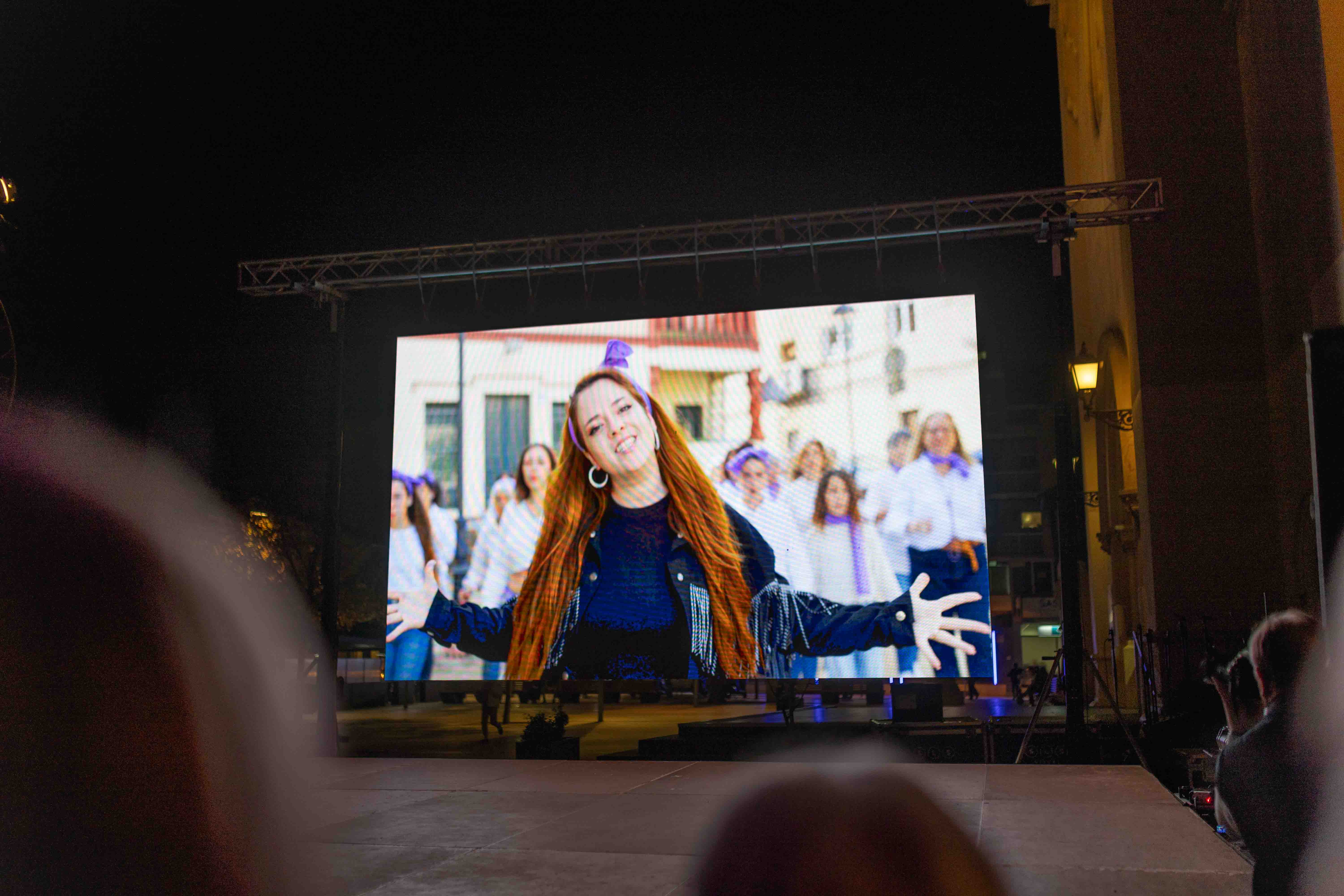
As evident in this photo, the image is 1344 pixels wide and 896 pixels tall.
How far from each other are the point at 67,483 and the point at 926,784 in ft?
3.11

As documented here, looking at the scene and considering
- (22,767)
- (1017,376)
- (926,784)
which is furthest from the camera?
(1017,376)

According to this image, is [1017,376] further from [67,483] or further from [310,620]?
[67,483]

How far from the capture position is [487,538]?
48.9 feet

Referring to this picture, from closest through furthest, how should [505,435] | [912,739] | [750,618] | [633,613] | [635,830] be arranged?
[635,830] → [912,739] → [750,618] → [633,613] → [505,435]

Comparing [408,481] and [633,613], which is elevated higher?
[408,481]

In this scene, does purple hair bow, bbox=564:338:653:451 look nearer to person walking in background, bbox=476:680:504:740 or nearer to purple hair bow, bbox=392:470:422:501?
purple hair bow, bbox=392:470:422:501

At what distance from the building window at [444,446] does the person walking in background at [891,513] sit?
5843 mm

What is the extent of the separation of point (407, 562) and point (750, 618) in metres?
5.07

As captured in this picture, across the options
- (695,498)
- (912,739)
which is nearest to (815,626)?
(912,739)

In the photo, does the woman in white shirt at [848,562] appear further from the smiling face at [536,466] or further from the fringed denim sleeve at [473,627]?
the fringed denim sleeve at [473,627]

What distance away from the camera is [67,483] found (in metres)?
0.92

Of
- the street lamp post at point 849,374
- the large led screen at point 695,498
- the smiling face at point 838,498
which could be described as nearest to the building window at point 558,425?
the large led screen at point 695,498

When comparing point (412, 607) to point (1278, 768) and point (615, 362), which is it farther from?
point (1278, 768)

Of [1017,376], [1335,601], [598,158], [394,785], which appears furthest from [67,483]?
[1017,376]
